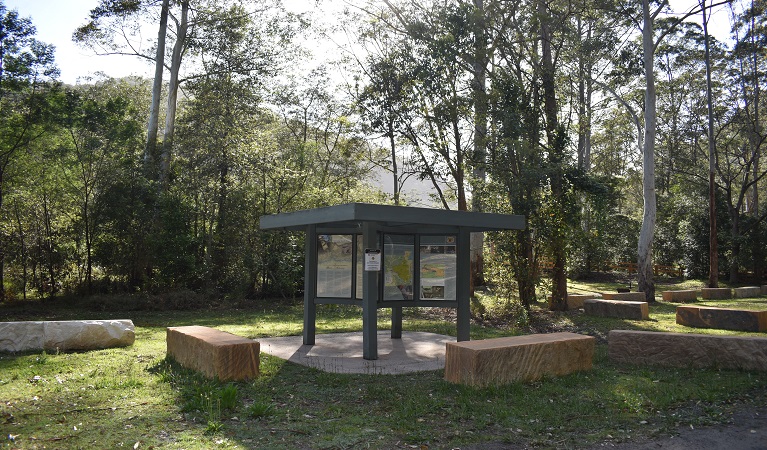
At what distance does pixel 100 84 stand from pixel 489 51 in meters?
29.0

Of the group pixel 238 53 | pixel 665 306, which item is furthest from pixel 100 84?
pixel 665 306

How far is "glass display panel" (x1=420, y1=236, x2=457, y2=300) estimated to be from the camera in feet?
33.0

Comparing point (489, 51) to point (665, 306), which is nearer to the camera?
point (489, 51)

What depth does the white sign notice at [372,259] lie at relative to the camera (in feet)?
29.0

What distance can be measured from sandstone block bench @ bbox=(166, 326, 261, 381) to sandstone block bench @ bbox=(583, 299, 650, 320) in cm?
1160

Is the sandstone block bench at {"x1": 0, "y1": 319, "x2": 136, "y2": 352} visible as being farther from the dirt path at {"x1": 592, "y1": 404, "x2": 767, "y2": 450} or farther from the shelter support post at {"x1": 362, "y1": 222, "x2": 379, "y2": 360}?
the dirt path at {"x1": 592, "y1": 404, "x2": 767, "y2": 450}

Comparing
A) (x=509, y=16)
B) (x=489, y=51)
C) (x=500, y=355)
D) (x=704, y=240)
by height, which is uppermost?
(x=509, y=16)

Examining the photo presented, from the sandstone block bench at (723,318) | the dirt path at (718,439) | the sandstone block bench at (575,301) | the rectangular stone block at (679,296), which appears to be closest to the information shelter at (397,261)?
the dirt path at (718,439)

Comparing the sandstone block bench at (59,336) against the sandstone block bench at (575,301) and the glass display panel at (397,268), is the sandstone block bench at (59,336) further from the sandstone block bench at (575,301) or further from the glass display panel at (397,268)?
the sandstone block bench at (575,301)

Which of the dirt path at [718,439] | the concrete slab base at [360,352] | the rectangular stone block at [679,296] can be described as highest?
the rectangular stone block at [679,296]

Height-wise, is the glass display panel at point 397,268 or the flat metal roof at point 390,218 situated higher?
the flat metal roof at point 390,218

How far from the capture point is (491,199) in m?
15.8

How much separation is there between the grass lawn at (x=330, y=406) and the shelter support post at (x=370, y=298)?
135cm

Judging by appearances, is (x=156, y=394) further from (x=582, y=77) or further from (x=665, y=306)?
(x=582, y=77)
